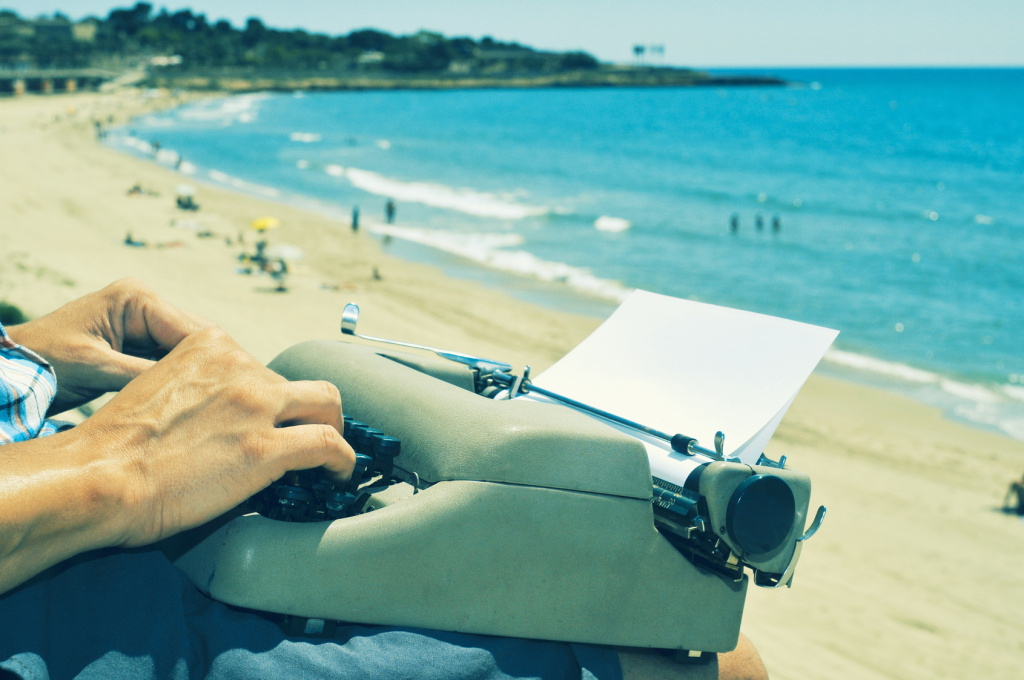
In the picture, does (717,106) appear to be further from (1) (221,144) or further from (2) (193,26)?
(2) (193,26)

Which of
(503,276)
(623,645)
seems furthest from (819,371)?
(623,645)

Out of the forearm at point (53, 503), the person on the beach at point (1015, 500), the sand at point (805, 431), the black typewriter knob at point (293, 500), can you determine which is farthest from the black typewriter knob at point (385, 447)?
the person on the beach at point (1015, 500)

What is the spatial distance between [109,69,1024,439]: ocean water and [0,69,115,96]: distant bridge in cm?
1636

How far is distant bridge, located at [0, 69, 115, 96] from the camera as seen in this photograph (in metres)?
70.3

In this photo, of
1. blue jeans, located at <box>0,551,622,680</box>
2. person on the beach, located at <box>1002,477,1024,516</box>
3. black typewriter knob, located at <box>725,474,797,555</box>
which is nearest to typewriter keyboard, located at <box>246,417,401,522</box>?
blue jeans, located at <box>0,551,622,680</box>

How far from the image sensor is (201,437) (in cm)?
127

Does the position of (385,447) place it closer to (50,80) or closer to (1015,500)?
(1015,500)

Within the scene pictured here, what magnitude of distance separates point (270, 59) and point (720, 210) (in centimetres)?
11189

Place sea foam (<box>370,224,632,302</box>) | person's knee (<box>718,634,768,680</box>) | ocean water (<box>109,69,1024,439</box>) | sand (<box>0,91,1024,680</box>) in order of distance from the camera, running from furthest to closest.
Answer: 1. sea foam (<box>370,224,632,302</box>)
2. ocean water (<box>109,69,1024,439</box>)
3. sand (<box>0,91,1024,680</box>)
4. person's knee (<box>718,634,768,680</box>)

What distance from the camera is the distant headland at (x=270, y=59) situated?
92.2 metres

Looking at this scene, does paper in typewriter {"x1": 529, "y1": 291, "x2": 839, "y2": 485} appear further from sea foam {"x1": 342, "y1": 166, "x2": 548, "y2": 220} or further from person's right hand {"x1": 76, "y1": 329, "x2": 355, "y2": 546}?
sea foam {"x1": 342, "y1": 166, "x2": 548, "y2": 220}

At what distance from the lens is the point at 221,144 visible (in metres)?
44.3

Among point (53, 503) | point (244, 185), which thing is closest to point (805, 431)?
point (53, 503)

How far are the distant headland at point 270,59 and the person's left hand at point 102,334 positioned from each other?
83477 mm
